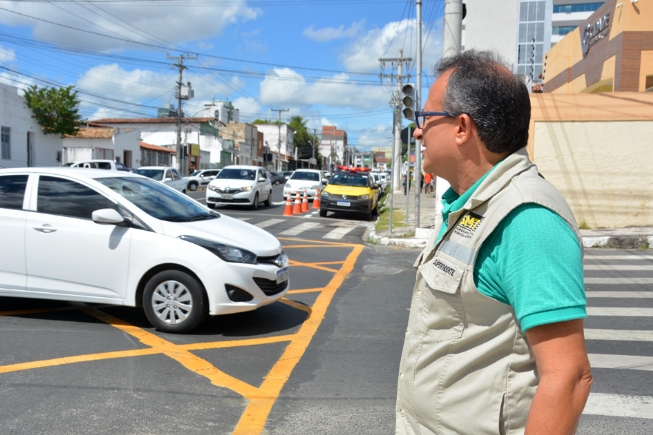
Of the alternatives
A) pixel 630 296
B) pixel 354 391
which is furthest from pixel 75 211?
pixel 630 296

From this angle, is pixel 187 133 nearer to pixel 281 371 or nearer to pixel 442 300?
pixel 281 371

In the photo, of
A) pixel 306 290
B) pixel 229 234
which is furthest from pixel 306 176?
pixel 229 234

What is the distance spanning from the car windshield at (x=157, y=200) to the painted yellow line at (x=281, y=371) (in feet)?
5.62

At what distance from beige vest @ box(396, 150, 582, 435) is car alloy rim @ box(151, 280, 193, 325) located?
178 inches

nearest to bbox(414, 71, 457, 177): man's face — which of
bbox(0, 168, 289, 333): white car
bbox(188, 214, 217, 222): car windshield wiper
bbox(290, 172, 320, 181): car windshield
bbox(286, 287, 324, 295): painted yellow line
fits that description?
bbox(0, 168, 289, 333): white car

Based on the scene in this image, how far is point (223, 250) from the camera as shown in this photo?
238 inches

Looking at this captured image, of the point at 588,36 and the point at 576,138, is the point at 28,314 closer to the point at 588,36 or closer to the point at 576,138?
the point at 576,138

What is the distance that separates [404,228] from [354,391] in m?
11.8

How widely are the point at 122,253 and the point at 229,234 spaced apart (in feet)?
3.57

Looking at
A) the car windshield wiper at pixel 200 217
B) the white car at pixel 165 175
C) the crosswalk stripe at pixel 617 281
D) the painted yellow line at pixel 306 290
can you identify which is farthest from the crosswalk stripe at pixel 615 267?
the white car at pixel 165 175

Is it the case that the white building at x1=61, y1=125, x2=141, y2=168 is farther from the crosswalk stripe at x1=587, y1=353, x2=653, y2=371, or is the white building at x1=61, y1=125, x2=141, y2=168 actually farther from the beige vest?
the beige vest

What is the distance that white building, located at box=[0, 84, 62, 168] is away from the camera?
33156 mm

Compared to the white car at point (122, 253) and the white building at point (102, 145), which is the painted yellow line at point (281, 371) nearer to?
the white car at point (122, 253)

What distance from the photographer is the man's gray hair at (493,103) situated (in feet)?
5.45
